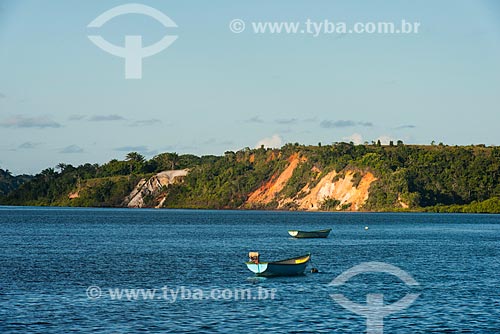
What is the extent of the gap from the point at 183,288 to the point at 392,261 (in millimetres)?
27984

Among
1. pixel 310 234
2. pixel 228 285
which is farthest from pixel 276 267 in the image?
pixel 310 234

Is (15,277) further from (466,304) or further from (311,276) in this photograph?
(466,304)

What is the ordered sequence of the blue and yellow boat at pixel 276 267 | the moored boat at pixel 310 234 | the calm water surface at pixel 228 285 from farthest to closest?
A: the moored boat at pixel 310 234
the blue and yellow boat at pixel 276 267
the calm water surface at pixel 228 285

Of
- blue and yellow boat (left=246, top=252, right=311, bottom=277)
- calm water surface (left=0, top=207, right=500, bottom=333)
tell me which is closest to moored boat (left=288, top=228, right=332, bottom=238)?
calm water surface (left=0, top=207, right=500, bottom=333)

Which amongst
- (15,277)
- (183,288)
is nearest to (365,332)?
(183,288)

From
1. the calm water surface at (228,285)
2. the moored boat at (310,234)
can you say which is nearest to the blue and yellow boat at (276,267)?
the calm water surface at (228,285)

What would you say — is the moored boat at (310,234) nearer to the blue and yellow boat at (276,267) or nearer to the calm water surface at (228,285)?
the calm water surface at (228,285)

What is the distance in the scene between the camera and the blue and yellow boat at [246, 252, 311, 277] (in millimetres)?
61906

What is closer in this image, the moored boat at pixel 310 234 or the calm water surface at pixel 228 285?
the calm water surface at pixel 228 285

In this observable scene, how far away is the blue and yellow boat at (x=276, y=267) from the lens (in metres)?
61.9

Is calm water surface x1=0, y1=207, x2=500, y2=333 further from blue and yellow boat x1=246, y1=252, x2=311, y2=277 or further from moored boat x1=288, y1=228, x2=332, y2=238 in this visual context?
moored boat x1=288, y1=228, x2=332, y2=238

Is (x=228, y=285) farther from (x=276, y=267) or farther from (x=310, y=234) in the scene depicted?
(x=310, y=234)

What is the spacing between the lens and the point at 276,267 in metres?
62.8

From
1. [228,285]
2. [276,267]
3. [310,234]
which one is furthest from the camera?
[310,234]
